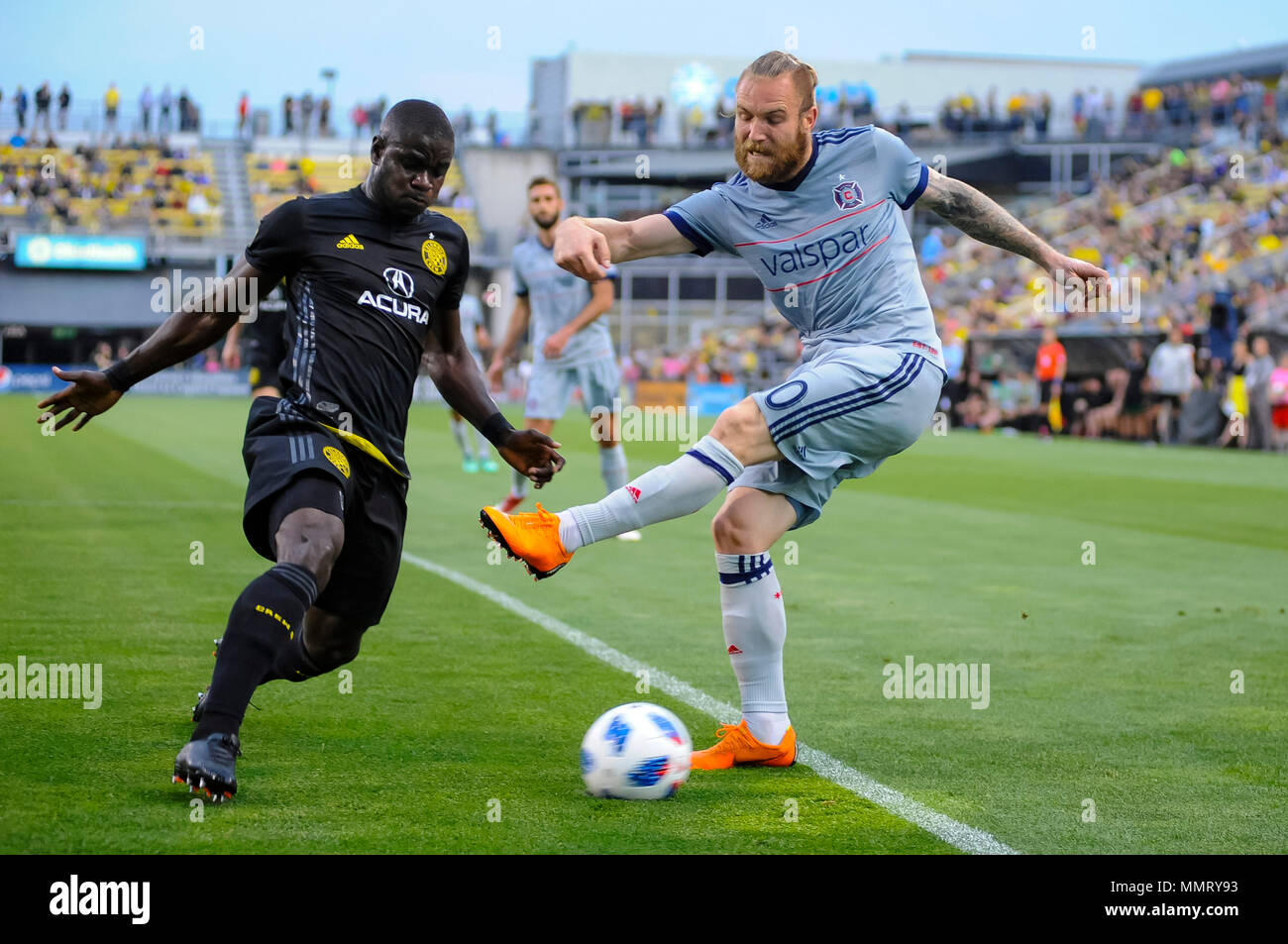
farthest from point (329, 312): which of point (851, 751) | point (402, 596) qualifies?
point (402, 596)

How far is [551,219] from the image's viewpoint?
38.0ft

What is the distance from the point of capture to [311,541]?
4.37 m

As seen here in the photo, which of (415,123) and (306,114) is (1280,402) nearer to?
(415,123)

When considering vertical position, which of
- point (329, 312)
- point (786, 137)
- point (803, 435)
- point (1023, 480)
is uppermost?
point (786, 137)

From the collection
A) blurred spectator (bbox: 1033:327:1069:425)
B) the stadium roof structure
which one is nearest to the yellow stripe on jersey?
blurred spectator (bbox: 1033:327:1069:425)

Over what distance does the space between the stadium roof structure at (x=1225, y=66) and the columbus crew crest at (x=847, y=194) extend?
178ft

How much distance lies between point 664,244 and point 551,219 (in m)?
6.73

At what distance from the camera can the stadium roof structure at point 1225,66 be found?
5562 centimetres

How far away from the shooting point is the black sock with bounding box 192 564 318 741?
13.5 ft

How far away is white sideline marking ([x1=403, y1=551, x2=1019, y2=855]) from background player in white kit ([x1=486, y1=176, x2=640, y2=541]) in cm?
250

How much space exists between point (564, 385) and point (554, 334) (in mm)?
762

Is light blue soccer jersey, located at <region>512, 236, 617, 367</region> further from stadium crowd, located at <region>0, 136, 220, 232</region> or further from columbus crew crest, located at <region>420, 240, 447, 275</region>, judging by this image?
stadium crowd, located at <region>0, 136, 220, 232</region>
